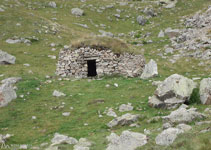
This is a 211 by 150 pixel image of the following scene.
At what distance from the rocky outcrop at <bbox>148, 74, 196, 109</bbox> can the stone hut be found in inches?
347

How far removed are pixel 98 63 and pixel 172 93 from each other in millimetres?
10392

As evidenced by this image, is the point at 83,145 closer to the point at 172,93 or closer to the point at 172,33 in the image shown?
the point at 172,93

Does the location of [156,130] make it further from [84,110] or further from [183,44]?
[183,44]

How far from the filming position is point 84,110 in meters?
15.7

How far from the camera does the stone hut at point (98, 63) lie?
23.8 metres

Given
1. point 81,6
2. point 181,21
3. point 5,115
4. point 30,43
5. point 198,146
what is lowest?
point 5,115

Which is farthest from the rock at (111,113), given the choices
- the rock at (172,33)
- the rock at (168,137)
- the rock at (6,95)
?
the rock at (172,33)

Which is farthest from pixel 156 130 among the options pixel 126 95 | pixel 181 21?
pixel 181 21

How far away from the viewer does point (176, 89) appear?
14.7 m

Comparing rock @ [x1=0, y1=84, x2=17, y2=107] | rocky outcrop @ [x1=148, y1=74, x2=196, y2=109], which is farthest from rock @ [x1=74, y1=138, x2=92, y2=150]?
rock @ [x1=0, y1=84, x2=17, y2=107]

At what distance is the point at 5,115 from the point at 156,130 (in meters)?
9.21

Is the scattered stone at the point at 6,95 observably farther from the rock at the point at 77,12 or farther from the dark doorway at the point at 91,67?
the rock at the point at 77,12

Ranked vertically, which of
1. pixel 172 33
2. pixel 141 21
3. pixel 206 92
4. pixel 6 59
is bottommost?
pixel 206 92

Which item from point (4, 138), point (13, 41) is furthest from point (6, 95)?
point (13, 41)
